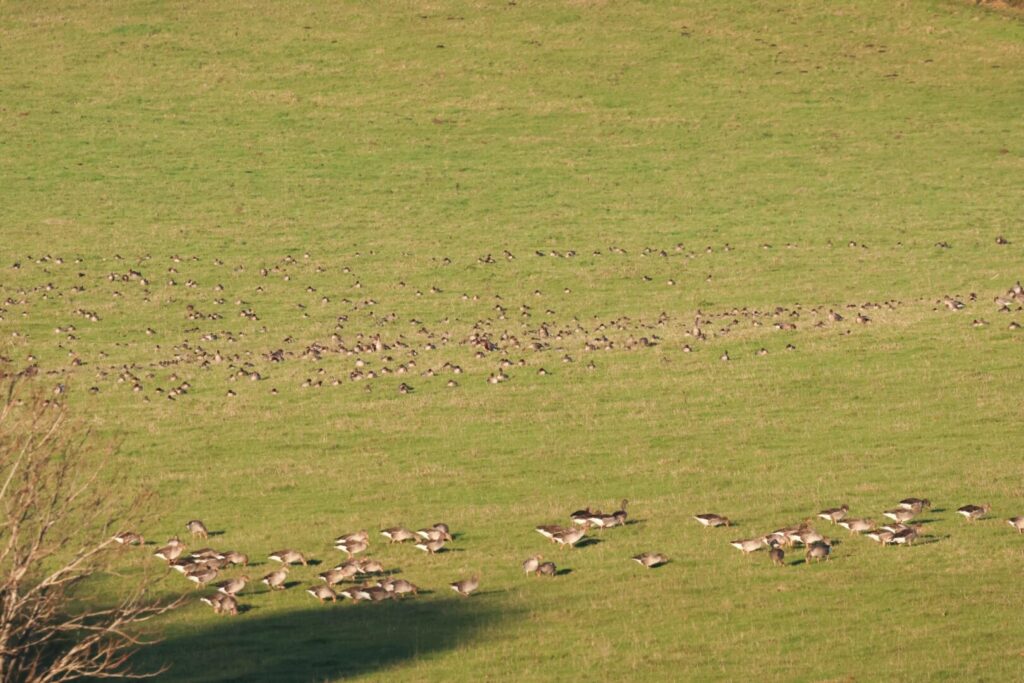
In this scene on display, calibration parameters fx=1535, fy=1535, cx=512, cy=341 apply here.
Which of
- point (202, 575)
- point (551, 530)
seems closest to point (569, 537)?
point (551, 530)

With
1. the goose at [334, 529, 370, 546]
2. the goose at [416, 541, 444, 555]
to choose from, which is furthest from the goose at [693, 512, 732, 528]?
the goose at [334, 529, 370, 546]

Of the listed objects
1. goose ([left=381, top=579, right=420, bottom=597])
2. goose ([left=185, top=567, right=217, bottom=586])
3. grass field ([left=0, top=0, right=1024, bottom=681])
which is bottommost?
grass field ([left=0, top=0, right=1024, bottom=681])

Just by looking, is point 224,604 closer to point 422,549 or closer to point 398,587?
point 398,587

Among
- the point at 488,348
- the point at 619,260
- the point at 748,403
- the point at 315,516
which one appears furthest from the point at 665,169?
the point at 315,516

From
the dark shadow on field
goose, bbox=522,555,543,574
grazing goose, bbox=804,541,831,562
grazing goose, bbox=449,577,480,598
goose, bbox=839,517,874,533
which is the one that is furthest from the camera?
goose, bbox=839,517,874,533

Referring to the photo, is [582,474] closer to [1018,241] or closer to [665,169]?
[1018,241]

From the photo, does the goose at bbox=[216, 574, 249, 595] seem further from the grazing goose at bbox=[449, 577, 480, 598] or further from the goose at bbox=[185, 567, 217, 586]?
the grazing goose at bbox=[449, 577, 480, 598]
